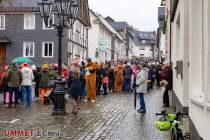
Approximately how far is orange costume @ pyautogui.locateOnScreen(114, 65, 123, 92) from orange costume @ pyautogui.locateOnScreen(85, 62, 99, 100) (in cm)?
730

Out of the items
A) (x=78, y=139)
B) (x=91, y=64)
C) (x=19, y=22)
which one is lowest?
(x=78, y=139)

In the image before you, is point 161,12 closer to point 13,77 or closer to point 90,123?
point 13,77

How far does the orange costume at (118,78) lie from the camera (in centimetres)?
2789

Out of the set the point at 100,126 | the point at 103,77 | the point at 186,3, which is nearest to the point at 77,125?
the point at 100,126

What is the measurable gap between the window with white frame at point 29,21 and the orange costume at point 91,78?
26.5 metres

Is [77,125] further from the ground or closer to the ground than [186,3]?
closer to the ground

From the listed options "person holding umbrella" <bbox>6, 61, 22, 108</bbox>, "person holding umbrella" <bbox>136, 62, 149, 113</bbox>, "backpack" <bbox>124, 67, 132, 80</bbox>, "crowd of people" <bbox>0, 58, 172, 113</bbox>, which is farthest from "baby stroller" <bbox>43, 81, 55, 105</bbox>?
"backpack" <bbox>124, 67, 132, 80</bbox>

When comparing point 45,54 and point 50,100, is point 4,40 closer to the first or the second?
point 45,54

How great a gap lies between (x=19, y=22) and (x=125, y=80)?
70.5ft

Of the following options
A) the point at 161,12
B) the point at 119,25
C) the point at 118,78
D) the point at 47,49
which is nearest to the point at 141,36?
the point at 119,25

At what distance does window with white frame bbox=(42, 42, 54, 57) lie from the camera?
149 feet

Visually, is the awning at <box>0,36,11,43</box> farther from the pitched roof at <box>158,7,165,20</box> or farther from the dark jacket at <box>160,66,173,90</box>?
the dark jacket at <box>160,66,173,90</box>

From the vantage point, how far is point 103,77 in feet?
85.3

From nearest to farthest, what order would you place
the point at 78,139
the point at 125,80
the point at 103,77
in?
the point at 78,139
the point at 103,77
the point at 125,80
